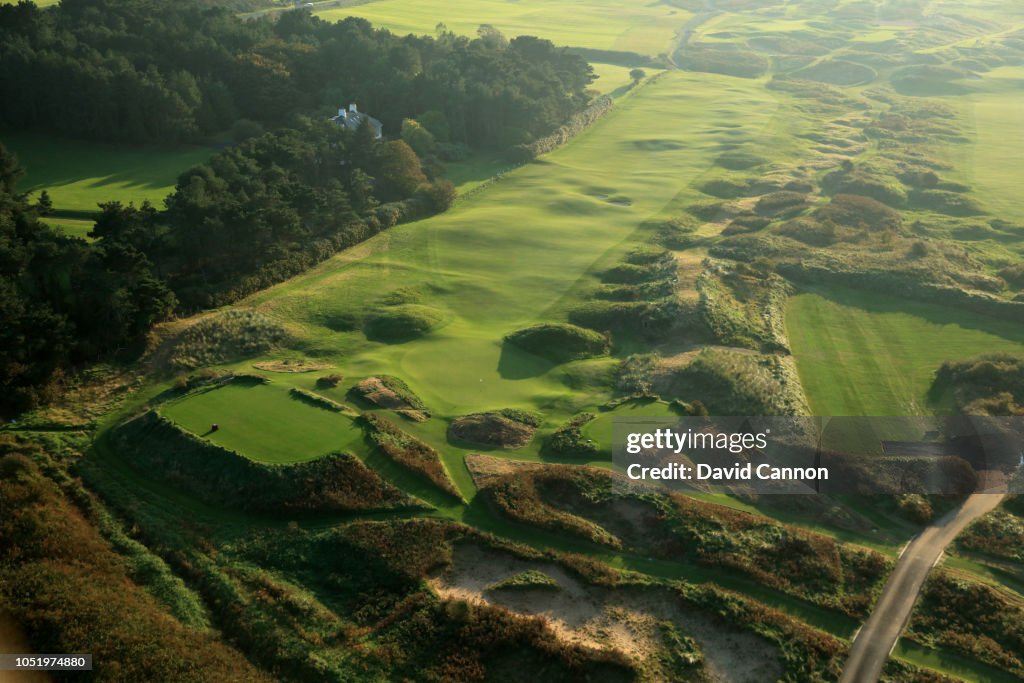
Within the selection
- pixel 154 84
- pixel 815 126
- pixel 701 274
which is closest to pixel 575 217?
pixel 701 274

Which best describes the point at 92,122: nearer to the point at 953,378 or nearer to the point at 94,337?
the point at 94,337

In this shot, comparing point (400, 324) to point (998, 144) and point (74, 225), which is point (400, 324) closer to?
point (74, 225)

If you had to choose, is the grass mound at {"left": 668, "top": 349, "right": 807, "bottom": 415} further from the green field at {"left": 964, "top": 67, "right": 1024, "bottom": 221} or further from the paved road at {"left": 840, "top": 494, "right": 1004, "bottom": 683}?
the green field at {"left": 964, "top": 67, "right": 1024, "bottom": 221}

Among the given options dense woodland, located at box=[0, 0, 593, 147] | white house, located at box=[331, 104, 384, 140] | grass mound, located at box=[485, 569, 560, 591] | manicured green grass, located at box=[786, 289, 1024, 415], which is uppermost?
dense woodland, located at box=[0, 0, 593, 147]

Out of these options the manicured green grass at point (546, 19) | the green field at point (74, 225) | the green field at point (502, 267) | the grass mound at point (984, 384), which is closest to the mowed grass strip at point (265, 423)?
the green field at point (502, 267)

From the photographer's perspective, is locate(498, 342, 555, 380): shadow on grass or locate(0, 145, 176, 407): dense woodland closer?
locate(0, 145, 176, 407): dense woodland

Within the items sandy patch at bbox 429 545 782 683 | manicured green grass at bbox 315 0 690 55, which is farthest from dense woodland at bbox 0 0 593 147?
sandy patch at bbox 429 545 782 683
